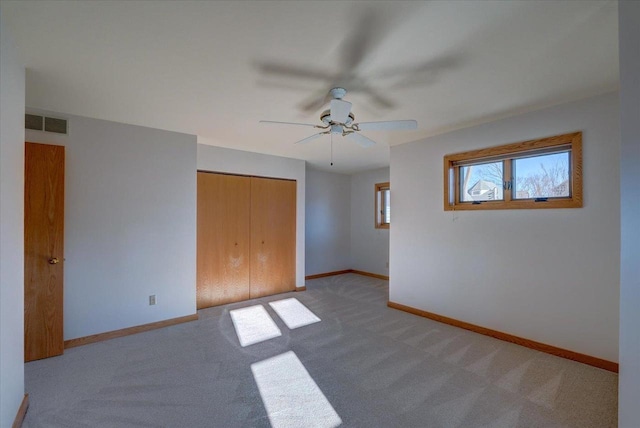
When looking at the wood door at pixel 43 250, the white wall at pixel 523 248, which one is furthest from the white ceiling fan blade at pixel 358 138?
the wood door at pixel 43 250

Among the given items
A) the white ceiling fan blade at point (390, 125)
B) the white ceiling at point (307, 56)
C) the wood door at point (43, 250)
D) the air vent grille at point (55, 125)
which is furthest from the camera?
the air vent grille at point (55, 125)

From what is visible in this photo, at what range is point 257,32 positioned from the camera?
5.39ft

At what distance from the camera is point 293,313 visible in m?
3.80

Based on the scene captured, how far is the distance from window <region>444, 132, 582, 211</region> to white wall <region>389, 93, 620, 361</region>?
8 cm

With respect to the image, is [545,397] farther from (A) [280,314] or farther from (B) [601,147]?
(A) [280,314]

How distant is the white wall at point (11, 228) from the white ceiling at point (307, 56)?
258 mm

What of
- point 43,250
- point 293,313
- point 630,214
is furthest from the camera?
point 293,313

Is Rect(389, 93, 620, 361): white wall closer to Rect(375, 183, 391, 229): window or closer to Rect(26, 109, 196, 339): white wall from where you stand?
Rect(375, 183, 391, 229): window

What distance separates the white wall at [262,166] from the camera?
4090 millimetres

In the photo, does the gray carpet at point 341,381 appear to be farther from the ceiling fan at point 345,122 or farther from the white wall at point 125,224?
the ceiling fan at point 345,122

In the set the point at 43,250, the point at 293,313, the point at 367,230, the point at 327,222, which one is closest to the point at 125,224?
the point at 43,250

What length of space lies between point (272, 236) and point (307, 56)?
11.0 feet

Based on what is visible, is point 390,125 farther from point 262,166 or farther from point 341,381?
point 262,166

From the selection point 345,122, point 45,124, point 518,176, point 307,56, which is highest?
point 307,56
